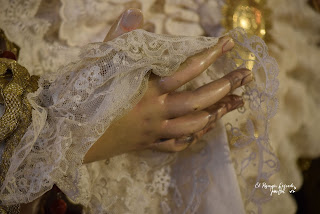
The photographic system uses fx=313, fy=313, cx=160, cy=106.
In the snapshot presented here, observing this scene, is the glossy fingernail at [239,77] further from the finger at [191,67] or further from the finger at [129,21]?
the finger at [129,21]

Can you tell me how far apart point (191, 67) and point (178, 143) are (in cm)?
33

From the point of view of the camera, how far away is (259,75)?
1.24 meters

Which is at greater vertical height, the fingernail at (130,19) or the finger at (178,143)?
the fingernail at (130,19)

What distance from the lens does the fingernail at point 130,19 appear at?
1.06 meters

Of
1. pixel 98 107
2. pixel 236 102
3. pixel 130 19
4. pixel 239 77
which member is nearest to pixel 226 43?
pixel 239 77

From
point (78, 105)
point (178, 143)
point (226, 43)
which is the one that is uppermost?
point (78, 105)

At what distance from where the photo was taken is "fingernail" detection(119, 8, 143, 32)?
3.47 feet

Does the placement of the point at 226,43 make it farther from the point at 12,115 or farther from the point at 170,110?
the point at 12,115

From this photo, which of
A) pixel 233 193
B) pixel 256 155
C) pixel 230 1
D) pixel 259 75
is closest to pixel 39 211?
pixel 233 193

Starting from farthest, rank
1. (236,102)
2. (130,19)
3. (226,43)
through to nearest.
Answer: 1. (236,102)
2. (226,43)
3. (130,19)

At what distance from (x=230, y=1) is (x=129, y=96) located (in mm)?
1047

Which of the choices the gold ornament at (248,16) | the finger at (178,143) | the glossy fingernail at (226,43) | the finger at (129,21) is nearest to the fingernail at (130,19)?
the finger at (129,21)

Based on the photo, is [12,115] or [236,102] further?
[236,102]

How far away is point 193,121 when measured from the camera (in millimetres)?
1184
